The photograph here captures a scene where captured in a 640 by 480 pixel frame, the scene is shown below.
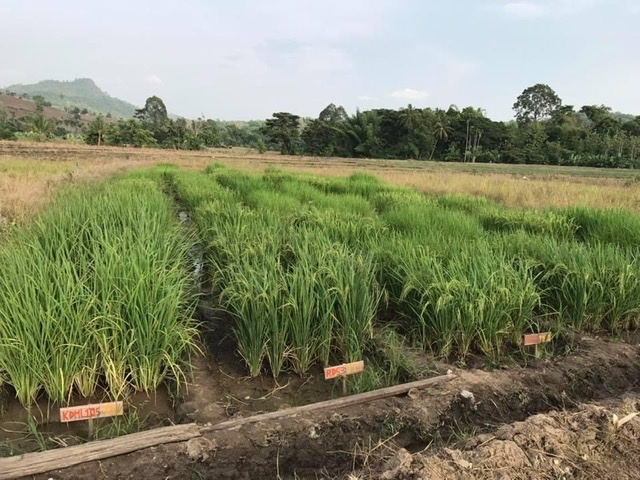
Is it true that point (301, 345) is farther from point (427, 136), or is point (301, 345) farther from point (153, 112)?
point (153, 112)

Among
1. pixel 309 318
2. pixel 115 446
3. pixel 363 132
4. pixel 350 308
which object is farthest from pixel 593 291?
pixel 363 132

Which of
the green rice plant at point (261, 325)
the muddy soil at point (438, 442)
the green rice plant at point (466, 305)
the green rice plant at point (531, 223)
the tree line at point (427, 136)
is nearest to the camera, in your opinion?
the muddy soil at point (438, 442)

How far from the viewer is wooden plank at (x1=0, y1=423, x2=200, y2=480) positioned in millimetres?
1976

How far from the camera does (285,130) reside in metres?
54.1

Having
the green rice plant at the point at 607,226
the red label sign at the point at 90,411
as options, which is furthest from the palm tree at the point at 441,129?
the red label sign at the point at 90,411

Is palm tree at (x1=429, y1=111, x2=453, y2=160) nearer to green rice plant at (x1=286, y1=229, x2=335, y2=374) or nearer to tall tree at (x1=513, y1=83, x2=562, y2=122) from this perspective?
tall tree at (x1=513, y1=83, x2=562, y2=122)

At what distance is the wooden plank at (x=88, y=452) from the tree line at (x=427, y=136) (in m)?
45.1

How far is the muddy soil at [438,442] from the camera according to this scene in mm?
1963

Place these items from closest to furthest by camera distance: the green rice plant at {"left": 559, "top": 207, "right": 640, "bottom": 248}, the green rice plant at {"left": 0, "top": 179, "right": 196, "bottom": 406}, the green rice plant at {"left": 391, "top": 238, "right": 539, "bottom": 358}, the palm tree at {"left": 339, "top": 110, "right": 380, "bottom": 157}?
the green rice plant at {"left": 0, "top": 179, "right": 196, "bottom": 406} < the green rice plant at {"left": 391, "top": 238, "right": 539, "bottom": 358} < the green rice plant at {"left": 559, "top": 207, "right": 640, "bottom": 248} < the palm tree at {"left": 339, "top": 110, "right": 380, "bottom": 157}

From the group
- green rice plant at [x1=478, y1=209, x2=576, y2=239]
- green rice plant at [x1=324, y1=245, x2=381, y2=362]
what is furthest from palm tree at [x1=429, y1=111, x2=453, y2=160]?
green rice plant at [x1=324, y1=245, x2=381, y2=362]

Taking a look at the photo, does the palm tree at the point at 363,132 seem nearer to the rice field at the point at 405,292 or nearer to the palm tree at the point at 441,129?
the palm tree at the point at 441,129

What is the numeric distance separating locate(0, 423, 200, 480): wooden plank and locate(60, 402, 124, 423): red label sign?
0.76ft

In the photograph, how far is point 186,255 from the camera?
16.1 feet

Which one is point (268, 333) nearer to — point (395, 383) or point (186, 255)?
point (395, 383)
